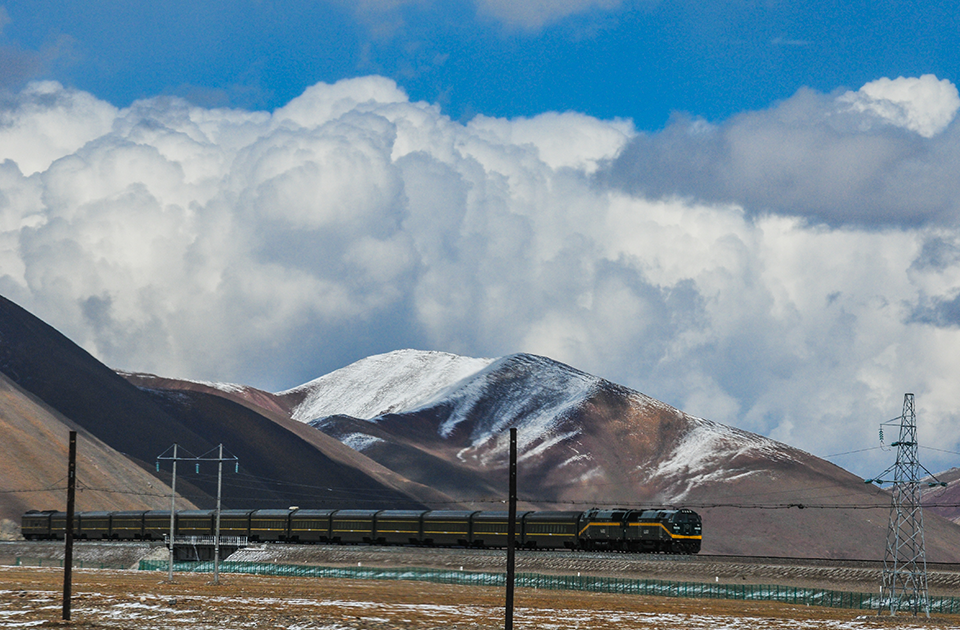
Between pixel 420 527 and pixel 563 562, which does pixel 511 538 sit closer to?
pixel 563 562

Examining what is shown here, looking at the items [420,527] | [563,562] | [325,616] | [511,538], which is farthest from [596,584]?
[511,538]

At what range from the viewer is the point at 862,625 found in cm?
5591

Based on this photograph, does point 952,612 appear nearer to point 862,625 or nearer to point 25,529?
point 862,625

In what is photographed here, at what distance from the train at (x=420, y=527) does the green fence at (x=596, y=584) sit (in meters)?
4.52

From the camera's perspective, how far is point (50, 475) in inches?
7082

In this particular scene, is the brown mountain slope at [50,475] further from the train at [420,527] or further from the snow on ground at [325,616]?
the snow on ground at [325,616]

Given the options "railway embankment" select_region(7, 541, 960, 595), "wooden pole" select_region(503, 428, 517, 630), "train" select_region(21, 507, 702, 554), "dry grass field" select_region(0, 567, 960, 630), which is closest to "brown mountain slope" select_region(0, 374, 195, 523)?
"train" select_region(21, 507, 702, 554)

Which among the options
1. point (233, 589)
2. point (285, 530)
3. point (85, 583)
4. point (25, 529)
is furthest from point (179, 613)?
point (25, 529)

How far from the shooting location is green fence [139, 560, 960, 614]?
75.0 meters

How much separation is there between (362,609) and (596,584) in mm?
33613

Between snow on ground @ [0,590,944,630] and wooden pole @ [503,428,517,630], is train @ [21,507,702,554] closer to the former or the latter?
snow on ground @ [0,590,944,630]

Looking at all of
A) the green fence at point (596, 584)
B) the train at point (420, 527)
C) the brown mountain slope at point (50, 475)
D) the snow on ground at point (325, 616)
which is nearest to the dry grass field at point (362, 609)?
the snow on ground at point (325, 616)

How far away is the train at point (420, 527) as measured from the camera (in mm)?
98625

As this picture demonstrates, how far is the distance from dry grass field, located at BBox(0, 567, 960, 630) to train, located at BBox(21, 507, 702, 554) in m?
18.6
